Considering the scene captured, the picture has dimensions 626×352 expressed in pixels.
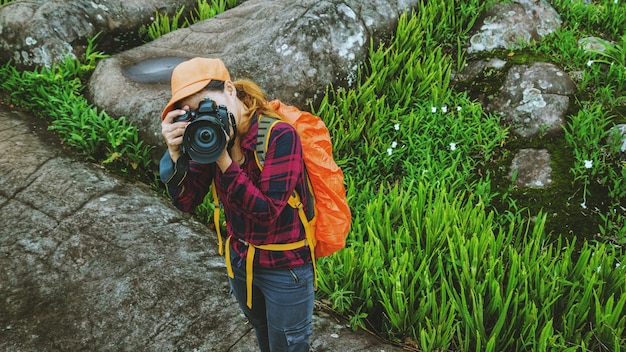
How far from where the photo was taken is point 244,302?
5.87 ft

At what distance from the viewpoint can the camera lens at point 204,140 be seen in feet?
4.27

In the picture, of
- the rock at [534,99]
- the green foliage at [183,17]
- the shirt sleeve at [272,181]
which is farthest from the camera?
the green foliage at [183,17]

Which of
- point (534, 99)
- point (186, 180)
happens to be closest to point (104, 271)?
point (186, 180)

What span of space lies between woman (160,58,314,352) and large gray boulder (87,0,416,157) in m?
2.25

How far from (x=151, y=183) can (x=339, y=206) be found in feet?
8.05

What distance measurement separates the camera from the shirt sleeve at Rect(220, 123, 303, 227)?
4.61 feet

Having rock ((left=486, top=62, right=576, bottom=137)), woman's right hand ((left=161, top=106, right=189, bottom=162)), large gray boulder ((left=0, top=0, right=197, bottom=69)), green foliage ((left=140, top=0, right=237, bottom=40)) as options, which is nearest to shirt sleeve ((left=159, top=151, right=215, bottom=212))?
woman's right hand ((left=161, top=106, right=189, bottom=162))

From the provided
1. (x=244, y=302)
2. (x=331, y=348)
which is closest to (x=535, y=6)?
(x=331, y=348)

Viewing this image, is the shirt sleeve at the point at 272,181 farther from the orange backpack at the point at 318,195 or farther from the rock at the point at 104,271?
the rock at the point at 104,271

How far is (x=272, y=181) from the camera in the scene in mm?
1433

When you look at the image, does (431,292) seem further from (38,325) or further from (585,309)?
(38,325)

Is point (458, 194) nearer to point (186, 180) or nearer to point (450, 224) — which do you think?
point (450, 224)

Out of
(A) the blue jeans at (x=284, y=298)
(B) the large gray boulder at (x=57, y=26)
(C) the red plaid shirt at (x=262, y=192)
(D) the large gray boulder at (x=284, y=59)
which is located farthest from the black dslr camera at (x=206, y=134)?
(B) the large gray boulder at (x=57, y=26)

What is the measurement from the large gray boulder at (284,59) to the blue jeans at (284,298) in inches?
89.8
